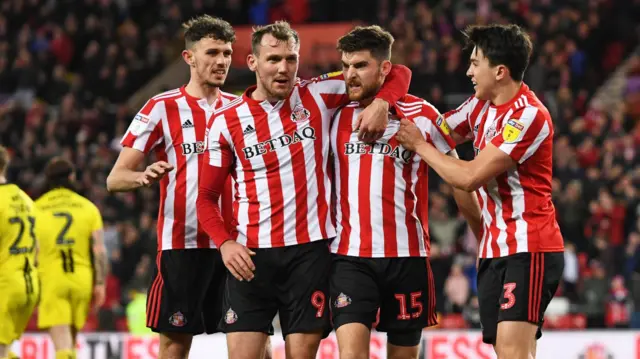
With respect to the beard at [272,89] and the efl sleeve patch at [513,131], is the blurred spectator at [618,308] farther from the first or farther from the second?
the beard at [272,89]

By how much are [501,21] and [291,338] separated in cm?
1333

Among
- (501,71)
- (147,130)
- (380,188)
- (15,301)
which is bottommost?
(15,301)

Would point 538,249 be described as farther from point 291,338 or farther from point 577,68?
point 577,68

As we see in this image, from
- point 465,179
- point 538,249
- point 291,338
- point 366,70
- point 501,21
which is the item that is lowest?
point 291,338

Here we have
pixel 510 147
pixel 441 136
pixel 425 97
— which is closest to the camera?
pixel 510 147

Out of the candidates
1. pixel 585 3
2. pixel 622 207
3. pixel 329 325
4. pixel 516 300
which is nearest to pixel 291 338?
pixel 329 325

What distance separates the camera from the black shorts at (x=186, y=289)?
691cm

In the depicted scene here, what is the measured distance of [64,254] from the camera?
9.93 metres

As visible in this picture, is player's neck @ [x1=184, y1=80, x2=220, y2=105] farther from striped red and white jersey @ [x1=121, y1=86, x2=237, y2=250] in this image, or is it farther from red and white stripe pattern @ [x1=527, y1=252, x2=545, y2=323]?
red and white stripe pattern @ [x1=527, y1=252, x2=545, y2=323]

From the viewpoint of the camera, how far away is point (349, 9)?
20.1 meters

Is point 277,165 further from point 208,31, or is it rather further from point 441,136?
point 208,31

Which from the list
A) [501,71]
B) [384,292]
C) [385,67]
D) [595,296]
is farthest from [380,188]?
[595,296]

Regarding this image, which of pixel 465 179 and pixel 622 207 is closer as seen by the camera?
pixel 465 179

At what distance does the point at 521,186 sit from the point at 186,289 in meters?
2.28
